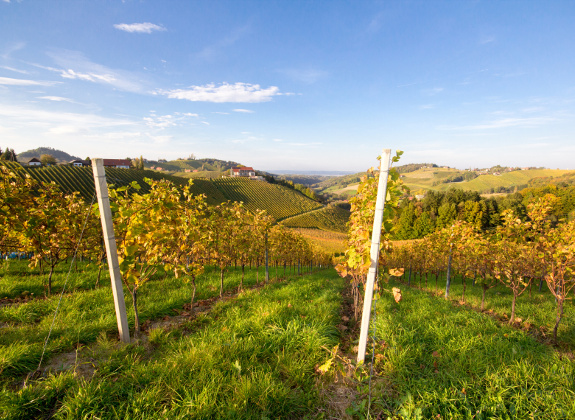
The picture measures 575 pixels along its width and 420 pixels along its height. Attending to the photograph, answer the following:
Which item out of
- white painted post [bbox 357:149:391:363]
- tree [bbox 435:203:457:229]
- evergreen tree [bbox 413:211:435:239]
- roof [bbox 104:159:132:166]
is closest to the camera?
white painted post [bbox 357:149:391:363]

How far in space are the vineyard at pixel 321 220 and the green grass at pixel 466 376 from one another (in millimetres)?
67739

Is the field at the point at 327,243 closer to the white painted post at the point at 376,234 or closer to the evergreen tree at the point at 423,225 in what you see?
the evergreen tree at the point at 423,225

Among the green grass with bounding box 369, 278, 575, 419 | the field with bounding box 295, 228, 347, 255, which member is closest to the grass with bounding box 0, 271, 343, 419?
the green grass with bounding box 369, 278, 575, 419

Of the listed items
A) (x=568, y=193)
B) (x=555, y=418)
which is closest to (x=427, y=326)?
(x=555, y=418)

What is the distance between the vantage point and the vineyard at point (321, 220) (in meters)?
76.9

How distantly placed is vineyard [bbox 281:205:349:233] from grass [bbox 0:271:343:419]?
2665 inches

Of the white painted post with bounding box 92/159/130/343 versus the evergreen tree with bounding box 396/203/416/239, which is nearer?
the white painted post with bounding box 92/159/130/343

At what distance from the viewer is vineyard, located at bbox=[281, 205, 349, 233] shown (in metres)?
76.9

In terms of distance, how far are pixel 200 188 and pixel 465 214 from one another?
272ft

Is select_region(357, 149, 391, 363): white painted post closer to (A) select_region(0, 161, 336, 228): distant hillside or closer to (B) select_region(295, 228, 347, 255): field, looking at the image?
(B) select_region(295, 228, 347, 255): field

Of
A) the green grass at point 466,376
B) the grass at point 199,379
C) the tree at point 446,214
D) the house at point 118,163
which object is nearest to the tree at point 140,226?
the grass at point 199,379

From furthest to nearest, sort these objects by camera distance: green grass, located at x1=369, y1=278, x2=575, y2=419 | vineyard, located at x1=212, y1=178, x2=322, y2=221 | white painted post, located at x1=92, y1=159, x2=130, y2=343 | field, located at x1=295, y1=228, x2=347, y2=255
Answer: vineyard, located at x1=212, y1=178, x2=322, y2=221 → field, located at x1=295, y1=228, x2=347, y2=255 → white painted post, located at x1=92, y1=159, x2=130, y2=343 → green grass, located at x1=369, y1=278, x2=575, y2=419

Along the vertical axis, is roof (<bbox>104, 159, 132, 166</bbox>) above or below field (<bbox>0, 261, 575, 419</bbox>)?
above

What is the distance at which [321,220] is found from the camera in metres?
84.1
